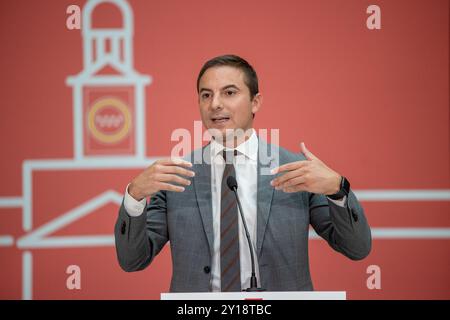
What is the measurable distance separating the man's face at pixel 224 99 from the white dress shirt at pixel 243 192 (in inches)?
3.9

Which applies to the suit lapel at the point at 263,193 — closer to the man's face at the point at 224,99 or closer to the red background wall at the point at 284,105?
the man's face at the point at 224,99

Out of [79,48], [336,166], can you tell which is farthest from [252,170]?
[79,48]

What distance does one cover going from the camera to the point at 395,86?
288 cm

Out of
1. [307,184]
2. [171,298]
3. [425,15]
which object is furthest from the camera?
[425,15]

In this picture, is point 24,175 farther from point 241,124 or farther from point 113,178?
point 241,124

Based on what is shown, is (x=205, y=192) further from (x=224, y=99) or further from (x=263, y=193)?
(x=224, y=99)

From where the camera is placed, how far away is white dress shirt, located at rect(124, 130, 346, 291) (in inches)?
74.7

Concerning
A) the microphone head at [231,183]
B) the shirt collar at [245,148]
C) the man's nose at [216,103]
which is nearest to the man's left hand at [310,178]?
the microphone head at [231,183]

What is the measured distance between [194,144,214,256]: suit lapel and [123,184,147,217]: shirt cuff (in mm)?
291

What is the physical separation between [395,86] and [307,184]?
5.03ft

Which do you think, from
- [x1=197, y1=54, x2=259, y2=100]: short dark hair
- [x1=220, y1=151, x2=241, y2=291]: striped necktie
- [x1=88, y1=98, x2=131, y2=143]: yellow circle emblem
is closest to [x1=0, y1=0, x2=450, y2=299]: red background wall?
[x1=88, y1=98, x2=131, y2=143]: yellow circle emblem

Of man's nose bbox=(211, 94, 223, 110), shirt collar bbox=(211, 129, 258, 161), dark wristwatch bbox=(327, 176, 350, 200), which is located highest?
man's nose bbox=(211, 94, 223, 110)

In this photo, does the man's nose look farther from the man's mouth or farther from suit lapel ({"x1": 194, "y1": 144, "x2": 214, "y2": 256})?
suit lapel ({"x1": 194, "y1": 144, "x2": 214, "y2": 256})

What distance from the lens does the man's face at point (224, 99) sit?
80.1 inches
